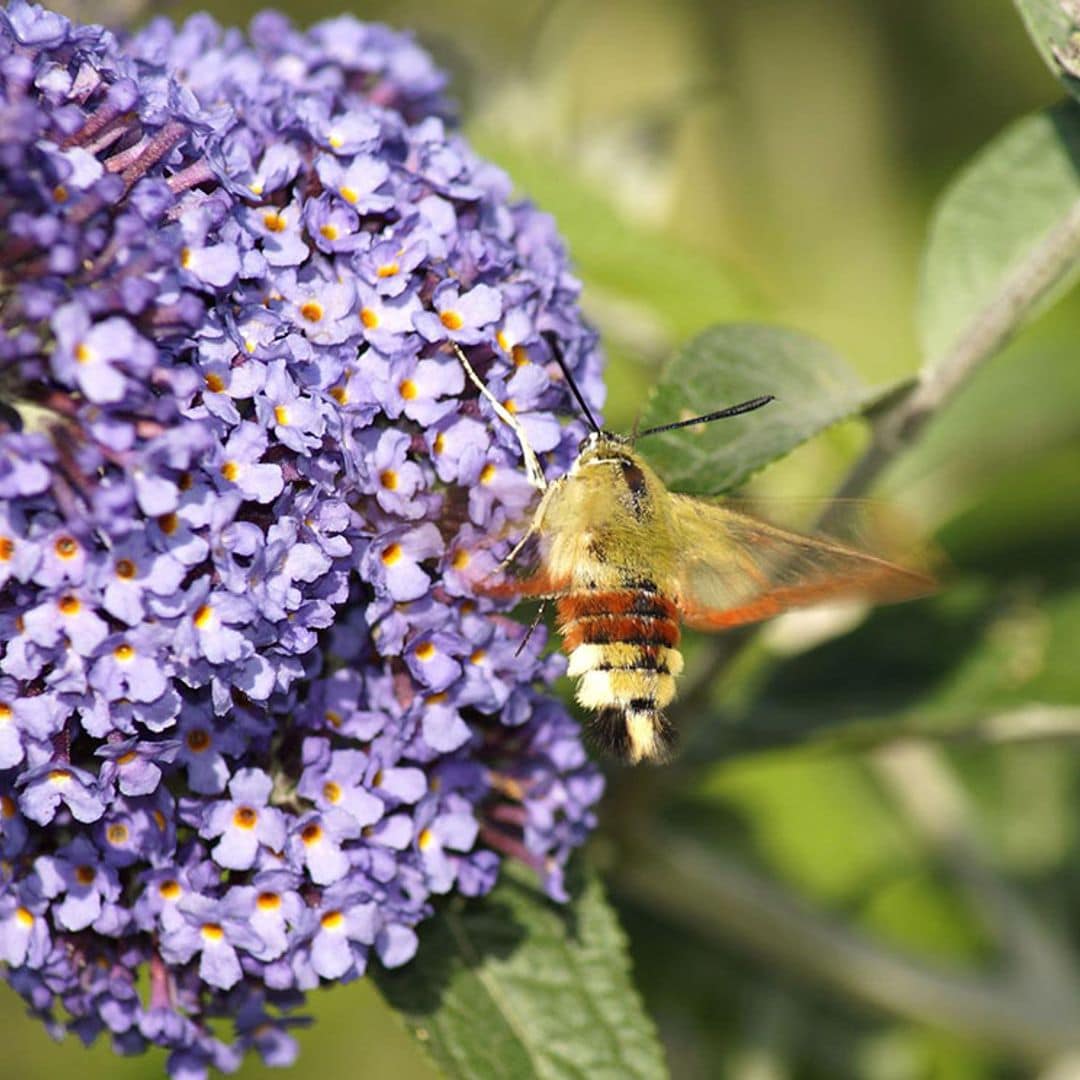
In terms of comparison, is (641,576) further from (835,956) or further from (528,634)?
(835,956)

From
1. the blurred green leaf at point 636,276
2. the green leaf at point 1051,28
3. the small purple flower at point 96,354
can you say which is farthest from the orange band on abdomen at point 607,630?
the blurred green leaf at point 636,276

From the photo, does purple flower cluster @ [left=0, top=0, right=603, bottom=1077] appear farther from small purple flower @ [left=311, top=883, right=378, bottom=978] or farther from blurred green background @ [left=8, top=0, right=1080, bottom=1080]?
blurred green background @ [left=8, top=0, right=1080, bottom=1080]

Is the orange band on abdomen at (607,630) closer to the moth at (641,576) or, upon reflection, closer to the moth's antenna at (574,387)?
the moth at (641,576)

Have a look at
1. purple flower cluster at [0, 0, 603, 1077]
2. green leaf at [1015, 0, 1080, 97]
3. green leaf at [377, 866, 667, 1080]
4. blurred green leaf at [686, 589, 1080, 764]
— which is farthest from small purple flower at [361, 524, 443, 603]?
green leaf at [1015, 0, 1080, 97]

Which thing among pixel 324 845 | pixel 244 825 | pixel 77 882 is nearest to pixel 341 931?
pixel 324 845

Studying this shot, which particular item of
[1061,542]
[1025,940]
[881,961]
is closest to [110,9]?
[1061,542]

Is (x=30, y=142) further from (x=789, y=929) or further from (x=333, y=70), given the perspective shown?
(x=789, y=929)
